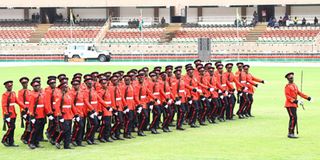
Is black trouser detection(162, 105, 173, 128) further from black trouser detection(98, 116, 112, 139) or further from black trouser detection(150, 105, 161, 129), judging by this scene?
black trouser detection(98, 116, 112, 139)

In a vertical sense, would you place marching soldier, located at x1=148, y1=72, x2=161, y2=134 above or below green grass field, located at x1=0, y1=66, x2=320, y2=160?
above

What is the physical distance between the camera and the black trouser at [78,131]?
24859 millimetres

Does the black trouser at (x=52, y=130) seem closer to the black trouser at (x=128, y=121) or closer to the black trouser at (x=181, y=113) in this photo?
the black trouser at (x=128, y=121)

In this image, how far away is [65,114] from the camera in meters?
24.4

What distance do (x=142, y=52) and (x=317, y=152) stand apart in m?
59.6

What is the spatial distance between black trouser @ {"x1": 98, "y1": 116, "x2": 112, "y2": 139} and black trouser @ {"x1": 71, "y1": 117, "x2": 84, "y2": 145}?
84 centimetres

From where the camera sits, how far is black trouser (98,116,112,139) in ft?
84.4

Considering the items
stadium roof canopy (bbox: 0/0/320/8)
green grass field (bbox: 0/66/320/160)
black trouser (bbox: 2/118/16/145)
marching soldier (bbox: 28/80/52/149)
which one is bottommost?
green grass field (bbox: 0/66/320/160)

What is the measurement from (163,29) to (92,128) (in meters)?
66.9

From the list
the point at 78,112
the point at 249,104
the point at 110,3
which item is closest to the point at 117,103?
the point at 78,112

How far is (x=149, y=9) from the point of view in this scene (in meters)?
97.9

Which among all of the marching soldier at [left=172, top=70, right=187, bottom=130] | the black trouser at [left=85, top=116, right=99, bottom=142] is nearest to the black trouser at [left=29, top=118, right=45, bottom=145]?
the black trouser at [left=85, top=116, right=99, bottom=142]

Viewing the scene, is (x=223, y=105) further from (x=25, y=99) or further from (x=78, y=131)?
(x=25, y=99)

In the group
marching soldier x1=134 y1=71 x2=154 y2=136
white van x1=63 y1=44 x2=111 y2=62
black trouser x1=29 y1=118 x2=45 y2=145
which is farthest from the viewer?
white van x1=63 y1=44 x2=111 y2=62
